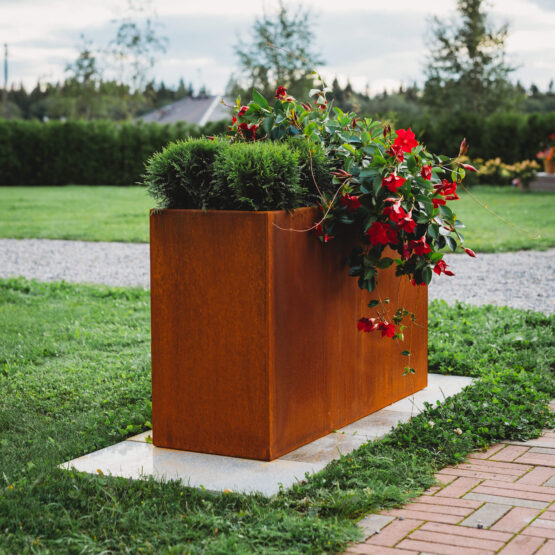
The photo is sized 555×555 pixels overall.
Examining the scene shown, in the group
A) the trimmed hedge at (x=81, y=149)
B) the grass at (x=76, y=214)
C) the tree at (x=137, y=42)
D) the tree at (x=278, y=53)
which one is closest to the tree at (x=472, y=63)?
the tree at (x=278, y=53)

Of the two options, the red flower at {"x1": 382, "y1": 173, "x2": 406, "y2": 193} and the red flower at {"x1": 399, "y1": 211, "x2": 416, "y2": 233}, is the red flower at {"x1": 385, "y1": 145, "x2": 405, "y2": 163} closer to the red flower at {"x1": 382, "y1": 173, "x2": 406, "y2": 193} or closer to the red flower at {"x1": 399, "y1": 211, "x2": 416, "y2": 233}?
the red flower at {"x1": 382, "y1": 173, "x2": 406, "y2": 193}

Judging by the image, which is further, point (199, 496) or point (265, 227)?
point (265, 227)

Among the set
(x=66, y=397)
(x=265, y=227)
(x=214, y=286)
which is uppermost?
(x=265, y=227)

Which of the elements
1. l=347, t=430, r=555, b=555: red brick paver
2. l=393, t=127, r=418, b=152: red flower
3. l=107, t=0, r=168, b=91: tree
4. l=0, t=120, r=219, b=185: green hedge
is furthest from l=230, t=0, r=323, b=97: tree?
l=347, t=430, r=555, b=555: red brick paver

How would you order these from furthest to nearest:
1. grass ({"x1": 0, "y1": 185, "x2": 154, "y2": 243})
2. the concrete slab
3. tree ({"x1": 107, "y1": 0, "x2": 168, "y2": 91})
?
tree ({"x1": 107, "y1": 0, "x2": 168, "y2": 91}) < grass ({"x1": 0, "y1": 185, "x2": 154, "y2": 243}) < the concrete slab

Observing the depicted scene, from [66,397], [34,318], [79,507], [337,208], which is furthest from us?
[34,318]

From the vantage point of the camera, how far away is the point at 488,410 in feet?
12.1

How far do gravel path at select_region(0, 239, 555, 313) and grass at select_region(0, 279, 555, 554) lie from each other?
3.77 feet

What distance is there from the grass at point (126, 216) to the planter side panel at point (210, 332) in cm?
548

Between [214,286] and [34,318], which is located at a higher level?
[214,286]

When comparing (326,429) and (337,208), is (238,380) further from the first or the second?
(337,208)

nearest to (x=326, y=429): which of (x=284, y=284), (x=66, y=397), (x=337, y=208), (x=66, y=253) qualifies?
(x=284, y=284)

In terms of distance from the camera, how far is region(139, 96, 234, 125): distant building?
4739 centimetres

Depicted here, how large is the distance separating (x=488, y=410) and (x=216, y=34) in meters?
27.7
